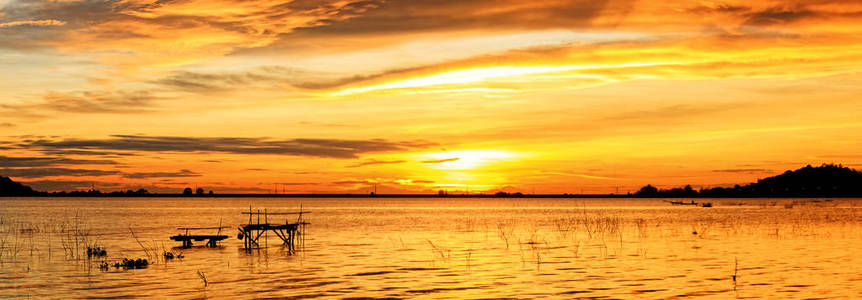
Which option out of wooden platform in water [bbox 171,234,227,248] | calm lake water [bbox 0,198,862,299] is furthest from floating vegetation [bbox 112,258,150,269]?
wooden platform in water [bbox 171,234,227,248]

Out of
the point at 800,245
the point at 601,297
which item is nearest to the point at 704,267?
the point at 601,297

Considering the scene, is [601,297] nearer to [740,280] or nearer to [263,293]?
[740,280]

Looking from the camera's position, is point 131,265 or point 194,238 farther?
point 194,238

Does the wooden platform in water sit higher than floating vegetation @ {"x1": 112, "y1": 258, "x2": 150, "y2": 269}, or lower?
higher

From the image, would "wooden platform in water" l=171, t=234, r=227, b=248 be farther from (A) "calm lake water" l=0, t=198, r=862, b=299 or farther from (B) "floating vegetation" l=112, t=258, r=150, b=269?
(B) "floating vegetation" l=112, t=258, r=150, b=269

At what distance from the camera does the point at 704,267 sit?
1575 inches

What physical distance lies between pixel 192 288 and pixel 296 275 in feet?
20.6

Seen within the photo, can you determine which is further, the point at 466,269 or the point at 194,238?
the point at 194,238

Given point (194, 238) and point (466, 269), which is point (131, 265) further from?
point (466, 269)

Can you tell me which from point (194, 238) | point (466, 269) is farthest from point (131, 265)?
point (466, 269)

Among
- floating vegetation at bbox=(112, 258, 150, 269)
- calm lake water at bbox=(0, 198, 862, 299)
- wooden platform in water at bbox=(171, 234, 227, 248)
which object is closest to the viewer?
calm lake water at bbox=(0, 198, 862, 299)

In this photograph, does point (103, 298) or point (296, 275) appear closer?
point (103, 298)

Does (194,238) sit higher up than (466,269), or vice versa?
(194,238)

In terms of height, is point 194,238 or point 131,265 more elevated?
point 194,238
